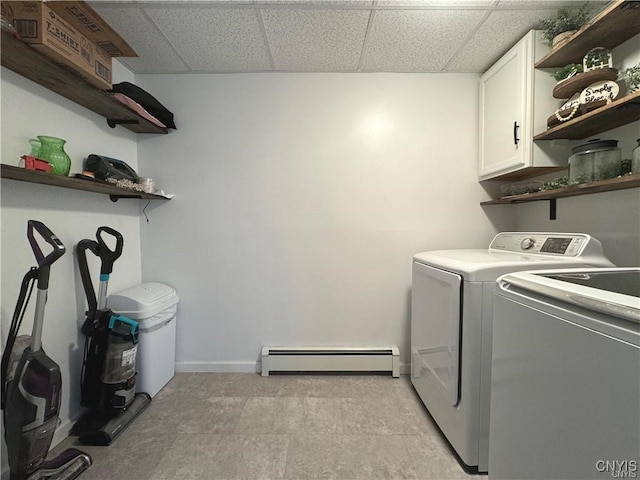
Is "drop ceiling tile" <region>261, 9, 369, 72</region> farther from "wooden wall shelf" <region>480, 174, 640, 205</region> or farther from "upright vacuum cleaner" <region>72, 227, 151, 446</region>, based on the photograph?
"upright vacuum cleaner" <region>72, 227, 151, 446</region>

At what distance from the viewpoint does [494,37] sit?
164 centimetres

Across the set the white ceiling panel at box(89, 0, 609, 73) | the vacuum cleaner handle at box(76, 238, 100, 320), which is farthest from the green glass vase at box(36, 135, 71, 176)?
the white ceiling panel at box(89, 0, 609, 73)

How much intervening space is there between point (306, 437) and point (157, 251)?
5.64ft

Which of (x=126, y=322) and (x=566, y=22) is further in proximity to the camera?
(x=126, y=322)

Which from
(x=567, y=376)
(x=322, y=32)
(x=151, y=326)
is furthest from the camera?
(x=151, y=326)

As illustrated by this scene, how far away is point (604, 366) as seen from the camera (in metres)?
0.56

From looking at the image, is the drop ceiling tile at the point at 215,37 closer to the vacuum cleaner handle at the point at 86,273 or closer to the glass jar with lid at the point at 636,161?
the vacuum cleaner handle at the point at 86,273

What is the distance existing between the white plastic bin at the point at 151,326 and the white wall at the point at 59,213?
0.21 m

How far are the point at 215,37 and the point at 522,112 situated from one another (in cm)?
194

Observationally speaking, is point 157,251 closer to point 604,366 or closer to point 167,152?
point 167,152

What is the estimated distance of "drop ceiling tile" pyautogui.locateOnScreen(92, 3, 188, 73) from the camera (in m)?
1.46

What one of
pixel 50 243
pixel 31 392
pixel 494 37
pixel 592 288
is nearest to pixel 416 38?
pixel 494 37

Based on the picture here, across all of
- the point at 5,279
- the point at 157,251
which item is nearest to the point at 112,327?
the point at 5,279

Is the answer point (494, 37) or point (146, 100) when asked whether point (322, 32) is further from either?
point (146, 100)
